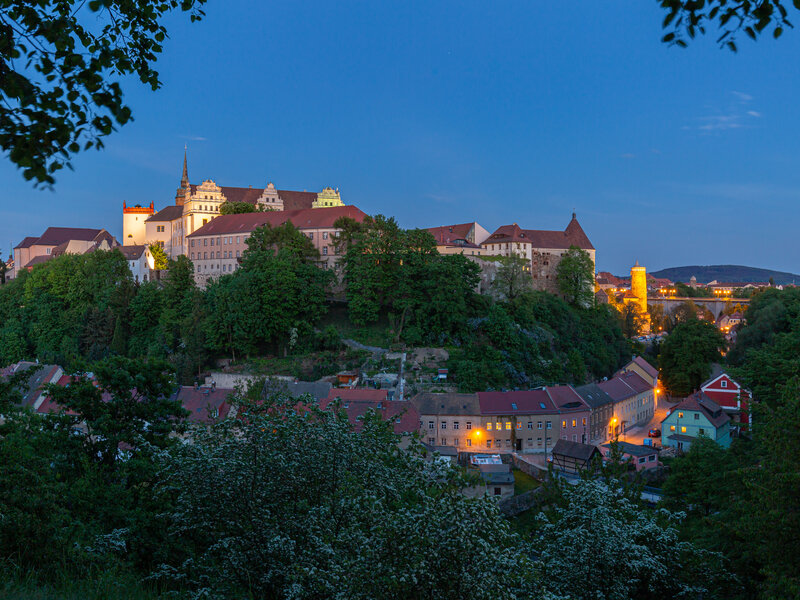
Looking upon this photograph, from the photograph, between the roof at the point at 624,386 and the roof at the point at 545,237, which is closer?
the roof at the point at 624,386

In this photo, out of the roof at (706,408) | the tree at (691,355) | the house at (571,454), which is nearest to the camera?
the house at (571,454)

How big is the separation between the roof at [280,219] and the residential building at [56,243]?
80.7 feet

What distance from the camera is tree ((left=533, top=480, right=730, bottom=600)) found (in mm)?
9352

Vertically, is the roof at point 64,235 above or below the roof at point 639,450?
above

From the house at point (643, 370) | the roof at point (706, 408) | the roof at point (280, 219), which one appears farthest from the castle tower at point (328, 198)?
the roof at point (706, 408)

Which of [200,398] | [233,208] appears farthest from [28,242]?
[200,398]

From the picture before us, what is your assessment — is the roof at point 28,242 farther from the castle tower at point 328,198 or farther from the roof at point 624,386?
the roof at point 624,386

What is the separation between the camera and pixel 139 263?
62906mm

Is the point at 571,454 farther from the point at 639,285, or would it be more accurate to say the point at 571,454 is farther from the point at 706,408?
the point at 639,285

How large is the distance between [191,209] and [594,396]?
156ft

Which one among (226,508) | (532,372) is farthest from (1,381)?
(532,372)

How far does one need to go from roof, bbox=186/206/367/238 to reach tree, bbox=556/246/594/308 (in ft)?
70.3

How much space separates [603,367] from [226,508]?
162 feet

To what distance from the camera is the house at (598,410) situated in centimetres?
3972
